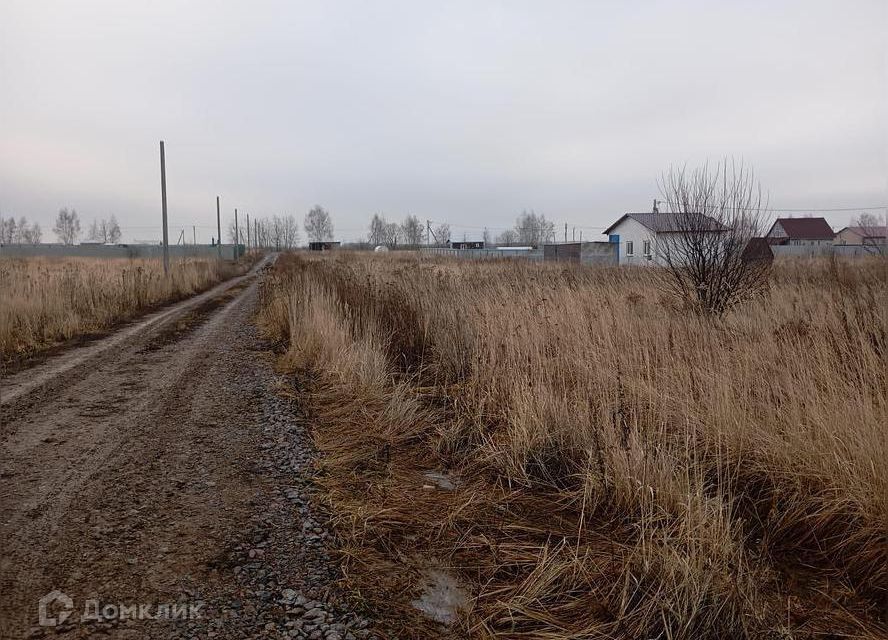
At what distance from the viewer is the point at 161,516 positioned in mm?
2695

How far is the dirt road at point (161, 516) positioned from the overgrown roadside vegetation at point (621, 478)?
28 centimetres

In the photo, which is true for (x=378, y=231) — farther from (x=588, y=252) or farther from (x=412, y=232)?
(x=588, y=252)

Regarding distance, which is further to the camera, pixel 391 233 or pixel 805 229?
pixel 391 233

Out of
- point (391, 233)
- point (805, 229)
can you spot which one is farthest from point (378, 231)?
point (805, 229)

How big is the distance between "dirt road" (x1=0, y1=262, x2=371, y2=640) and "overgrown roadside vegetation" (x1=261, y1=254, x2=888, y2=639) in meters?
0.28

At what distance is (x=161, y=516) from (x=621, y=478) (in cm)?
251

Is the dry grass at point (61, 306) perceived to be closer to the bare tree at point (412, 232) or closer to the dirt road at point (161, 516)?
the dirt road at point (161, 516)

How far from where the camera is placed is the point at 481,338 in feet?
18.6

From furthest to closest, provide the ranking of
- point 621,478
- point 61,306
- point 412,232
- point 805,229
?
1. point 412,232
2. point 805,229
3. point 61,306
4. point 621,478

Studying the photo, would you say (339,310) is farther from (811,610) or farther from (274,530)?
(811,610)

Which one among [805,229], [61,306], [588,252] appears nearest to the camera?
[61,306]

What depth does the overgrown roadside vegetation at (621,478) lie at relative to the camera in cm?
210

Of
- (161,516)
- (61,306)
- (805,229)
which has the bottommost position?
(161,516)

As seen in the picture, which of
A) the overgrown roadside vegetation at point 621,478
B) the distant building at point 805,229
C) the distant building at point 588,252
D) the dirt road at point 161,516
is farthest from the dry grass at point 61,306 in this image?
the distant building at point 805,229
